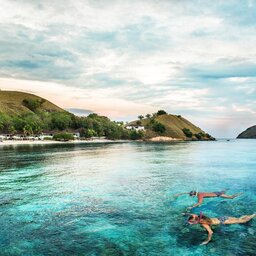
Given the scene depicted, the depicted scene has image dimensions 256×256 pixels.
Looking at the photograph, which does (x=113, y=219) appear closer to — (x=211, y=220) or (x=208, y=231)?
(x=208, y=231)

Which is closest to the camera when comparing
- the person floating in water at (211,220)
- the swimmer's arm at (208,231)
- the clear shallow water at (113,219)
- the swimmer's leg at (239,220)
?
the clear shallow water at (113,219)

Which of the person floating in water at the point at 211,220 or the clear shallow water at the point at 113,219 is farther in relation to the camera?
the person floating in water at the point at 211,220

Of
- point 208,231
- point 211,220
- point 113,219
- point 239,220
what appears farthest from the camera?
point 113,219

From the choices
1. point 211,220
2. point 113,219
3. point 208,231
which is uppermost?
point 211,220

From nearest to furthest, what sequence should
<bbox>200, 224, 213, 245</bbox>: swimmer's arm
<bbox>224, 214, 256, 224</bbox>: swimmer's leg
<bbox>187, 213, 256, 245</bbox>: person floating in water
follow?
<bbox>200, 224, 213, 245</bbox>: swimmer's arm < <bbox>187, 213, 256, 245</bbox>: person floating in water < <bbox>224, 214, 256, 224</bbox>: swimmer's leg

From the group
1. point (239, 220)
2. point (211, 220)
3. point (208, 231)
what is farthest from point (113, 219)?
point (239, 220)

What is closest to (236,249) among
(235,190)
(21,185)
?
(235,190)

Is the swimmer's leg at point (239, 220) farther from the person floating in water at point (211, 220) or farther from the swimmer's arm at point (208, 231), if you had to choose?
the swimmer's arm at point (208, 231)

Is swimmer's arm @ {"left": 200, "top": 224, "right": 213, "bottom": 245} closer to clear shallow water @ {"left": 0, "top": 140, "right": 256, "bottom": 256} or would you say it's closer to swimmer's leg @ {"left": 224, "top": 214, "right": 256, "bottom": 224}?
clear shallow water @ {"left": 0, "top": 140, "right": 256, "bottom": 256}

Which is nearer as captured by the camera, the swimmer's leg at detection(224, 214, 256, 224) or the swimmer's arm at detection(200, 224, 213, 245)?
the swimmer's arm at detection(200, 224, 213, 245)

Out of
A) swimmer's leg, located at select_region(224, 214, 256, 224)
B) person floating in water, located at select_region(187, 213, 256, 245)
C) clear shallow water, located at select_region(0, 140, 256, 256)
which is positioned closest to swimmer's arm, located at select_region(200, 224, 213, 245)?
person floating in water, located at select_region(187, 213, 256, 245)

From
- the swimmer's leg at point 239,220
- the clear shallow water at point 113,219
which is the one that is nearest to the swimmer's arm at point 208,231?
the clear shallow water at point 113,219

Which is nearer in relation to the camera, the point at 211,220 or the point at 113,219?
the point at 211,220

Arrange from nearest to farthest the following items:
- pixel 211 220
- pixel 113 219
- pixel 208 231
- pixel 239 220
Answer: pixel 208 231
pixel 211 220
pixel 239 220
pixel 113 219
